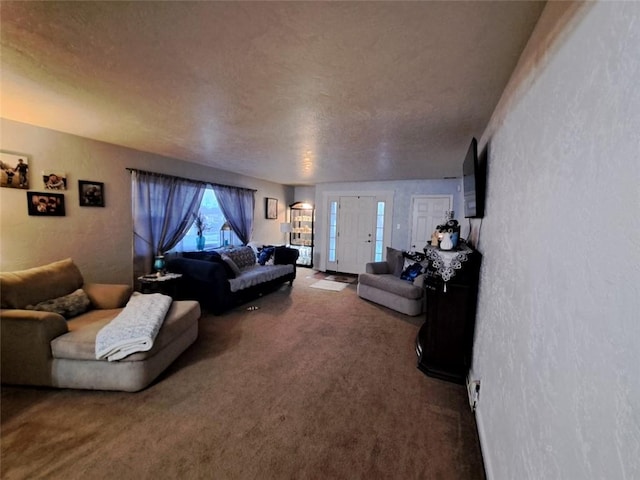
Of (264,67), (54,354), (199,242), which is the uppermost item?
(264,67)

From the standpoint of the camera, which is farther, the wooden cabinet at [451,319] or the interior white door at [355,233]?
the interior white door at [355,233]

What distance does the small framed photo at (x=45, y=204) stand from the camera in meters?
2.77

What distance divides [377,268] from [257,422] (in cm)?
330

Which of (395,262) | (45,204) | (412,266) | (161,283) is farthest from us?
(395,262)

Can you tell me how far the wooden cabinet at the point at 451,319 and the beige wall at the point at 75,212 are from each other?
3.84m

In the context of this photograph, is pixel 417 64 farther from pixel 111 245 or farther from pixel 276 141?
pixel 111 245

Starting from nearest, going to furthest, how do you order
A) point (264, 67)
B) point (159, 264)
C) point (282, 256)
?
point (264, 67), point (159, 264), point (282, 256)

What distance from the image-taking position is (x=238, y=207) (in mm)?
5316

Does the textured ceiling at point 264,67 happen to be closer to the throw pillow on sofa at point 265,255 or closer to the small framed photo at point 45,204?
the small framed photo at point 45,204

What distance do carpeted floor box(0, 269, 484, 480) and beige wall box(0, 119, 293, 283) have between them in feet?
4.84

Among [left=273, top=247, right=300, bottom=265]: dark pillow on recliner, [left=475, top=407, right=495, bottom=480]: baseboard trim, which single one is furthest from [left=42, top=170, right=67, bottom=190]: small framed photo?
[left=475, top=407, right=495, bottom=480]: baseboard trim

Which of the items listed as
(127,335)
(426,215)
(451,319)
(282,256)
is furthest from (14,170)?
(426,215)

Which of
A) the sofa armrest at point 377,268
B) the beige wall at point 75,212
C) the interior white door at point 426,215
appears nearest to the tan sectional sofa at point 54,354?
the beige wall at point 75,212

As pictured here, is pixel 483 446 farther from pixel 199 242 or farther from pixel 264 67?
pixel 199 242
